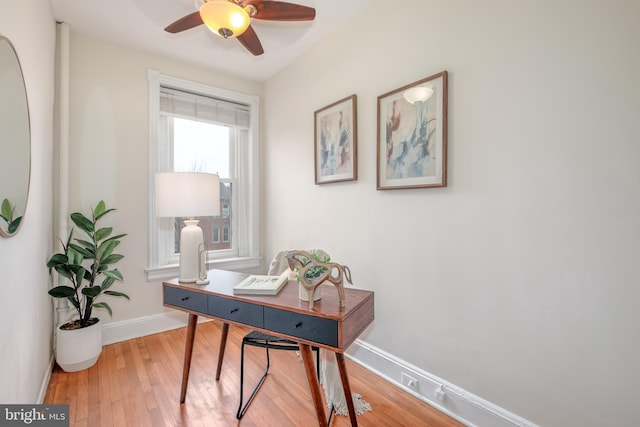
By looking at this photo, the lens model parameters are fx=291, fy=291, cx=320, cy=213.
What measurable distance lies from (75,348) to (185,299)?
113 cm

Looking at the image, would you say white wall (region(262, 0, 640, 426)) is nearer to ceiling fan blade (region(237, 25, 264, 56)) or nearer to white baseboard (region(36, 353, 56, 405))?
ceiling fan blade (region(237, 25, 264, 56))

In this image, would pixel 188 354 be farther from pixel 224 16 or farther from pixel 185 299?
pixel 224 16

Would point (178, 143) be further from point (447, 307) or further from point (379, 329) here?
point (447, 307)

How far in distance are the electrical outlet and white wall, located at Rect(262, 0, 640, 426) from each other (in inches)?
6.5

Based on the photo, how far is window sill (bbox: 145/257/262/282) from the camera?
2.74 meters

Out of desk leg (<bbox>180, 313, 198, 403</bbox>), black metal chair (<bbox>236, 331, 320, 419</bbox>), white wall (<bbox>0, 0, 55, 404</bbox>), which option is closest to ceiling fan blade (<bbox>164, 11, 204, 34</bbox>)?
white wall (<bbox>0, 0, 55, 404</bbox>)

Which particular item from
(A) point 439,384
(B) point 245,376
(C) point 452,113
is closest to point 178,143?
(B) point 245,376

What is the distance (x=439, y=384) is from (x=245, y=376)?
1.29m

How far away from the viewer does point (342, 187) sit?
238cm

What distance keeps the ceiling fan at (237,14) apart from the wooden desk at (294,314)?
1400mm

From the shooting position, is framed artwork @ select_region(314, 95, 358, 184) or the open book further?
framed artwork @ select_region(314, 95, 358, 184)

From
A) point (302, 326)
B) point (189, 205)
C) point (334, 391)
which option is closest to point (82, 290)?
point (189, 205)

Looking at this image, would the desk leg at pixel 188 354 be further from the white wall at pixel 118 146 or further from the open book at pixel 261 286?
the white wall at pixel 118 146

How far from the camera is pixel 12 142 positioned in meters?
1.14
